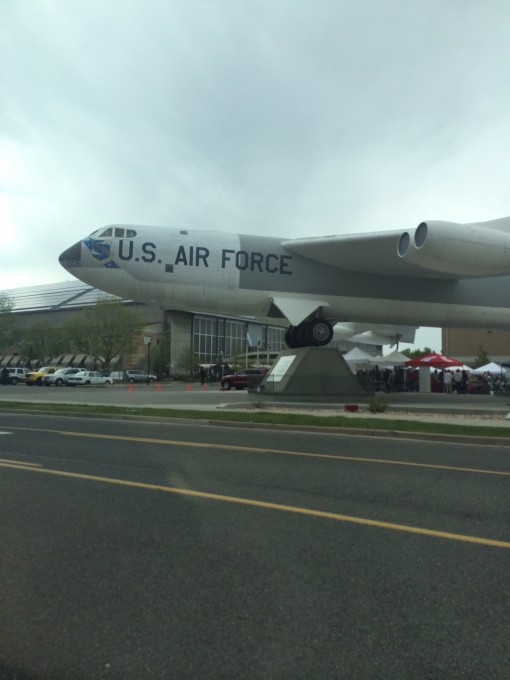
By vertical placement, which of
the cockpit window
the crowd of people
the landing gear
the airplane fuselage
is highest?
the cockpit window

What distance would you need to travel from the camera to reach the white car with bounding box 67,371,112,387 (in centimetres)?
4578

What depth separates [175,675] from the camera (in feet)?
8.44

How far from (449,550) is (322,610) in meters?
1.55

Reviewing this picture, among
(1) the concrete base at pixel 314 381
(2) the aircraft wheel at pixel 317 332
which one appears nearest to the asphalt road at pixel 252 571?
(1) the concrete base at pixel 314 381

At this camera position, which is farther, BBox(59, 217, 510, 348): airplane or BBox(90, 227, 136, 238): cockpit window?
BBox(90, 227, 136, 238): cockpit window

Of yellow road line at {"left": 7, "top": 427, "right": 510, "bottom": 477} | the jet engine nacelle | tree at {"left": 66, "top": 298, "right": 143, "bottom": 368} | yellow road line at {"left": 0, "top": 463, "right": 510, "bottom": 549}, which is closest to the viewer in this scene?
yellow road line at {"left": 0, "top": 463, "right": 510, "bottom": 549}

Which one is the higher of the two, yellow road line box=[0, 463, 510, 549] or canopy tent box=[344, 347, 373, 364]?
canopy tent box=[344, 347, 373, 364]

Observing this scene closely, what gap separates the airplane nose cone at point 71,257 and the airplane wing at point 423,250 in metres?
7.27

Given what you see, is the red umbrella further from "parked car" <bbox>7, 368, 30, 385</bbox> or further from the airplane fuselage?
"parked car" <bbox>7, 368, 30, 385</bbox>

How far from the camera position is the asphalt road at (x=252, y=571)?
273 centimetres

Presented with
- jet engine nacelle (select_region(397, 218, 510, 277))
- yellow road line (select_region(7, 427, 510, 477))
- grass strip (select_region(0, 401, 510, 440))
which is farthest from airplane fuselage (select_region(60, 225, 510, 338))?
yellow road line (select_region(7, 427, 510, 477))

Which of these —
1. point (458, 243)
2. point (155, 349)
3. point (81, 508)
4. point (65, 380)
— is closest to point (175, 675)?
point (81, 508)

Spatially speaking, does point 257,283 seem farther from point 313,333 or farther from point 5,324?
point 5,324

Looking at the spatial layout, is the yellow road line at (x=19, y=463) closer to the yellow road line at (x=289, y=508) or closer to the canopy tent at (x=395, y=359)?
the yellow road line at (x=289, y=508)
